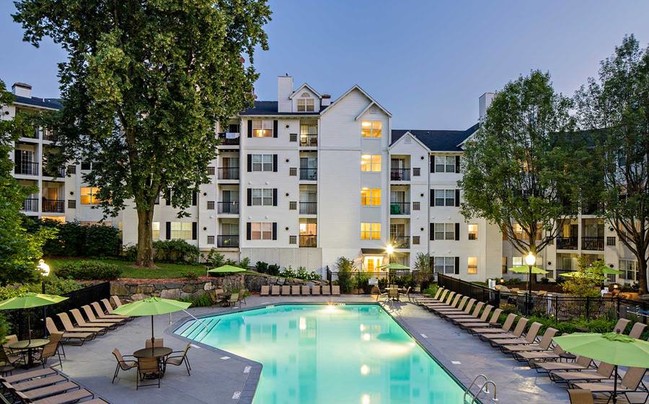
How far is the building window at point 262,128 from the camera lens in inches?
1383

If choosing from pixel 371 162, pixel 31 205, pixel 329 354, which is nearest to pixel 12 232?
pixel 329 354

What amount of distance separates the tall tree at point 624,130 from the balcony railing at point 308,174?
18.5 m

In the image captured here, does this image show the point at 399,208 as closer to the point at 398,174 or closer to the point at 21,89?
the point at 398,174

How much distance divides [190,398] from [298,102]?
27.7 meters

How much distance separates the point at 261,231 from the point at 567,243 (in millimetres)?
25499

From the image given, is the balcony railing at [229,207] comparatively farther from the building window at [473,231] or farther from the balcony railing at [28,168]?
the building window at [473,231]

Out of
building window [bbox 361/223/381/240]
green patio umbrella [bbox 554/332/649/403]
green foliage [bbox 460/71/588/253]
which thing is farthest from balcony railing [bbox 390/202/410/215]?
green patio umbrella [bbox 554/332/649/403]

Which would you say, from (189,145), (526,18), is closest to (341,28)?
(526,18)

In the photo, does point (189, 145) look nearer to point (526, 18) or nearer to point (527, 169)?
point (527, 169)

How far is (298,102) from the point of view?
35.7 metres

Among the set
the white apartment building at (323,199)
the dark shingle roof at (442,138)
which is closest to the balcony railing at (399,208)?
the white apartment building at (323,199)

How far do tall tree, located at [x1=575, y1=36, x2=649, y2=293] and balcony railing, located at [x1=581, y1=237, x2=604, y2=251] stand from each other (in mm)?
9598

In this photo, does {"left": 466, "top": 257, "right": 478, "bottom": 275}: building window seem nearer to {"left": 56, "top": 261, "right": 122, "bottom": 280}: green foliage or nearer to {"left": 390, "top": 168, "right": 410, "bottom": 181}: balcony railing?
{"left": 390, "top": 168, "right": 410, "bottom": 181}: balcony railing

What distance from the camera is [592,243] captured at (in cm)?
3688
